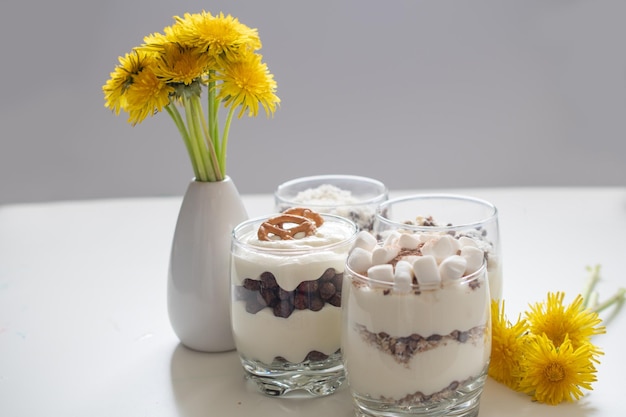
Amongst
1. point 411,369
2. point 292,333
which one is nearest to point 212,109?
point 292,333

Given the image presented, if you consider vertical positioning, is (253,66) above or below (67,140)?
above

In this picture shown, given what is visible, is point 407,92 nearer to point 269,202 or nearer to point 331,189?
point 269,202

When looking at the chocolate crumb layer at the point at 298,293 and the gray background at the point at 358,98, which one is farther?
the gray background at the point at 358,98

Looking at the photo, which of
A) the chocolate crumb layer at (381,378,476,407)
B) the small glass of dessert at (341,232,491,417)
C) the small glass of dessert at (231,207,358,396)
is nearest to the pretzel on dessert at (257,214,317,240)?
the small glass of dessert at (231,207,358,396)

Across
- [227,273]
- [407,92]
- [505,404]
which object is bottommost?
[505,404]

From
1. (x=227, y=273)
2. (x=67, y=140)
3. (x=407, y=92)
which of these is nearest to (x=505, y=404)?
(x=227, y=273)

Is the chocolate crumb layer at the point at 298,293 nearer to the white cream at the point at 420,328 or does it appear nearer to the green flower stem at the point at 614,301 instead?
the white cream at the point at 420,328

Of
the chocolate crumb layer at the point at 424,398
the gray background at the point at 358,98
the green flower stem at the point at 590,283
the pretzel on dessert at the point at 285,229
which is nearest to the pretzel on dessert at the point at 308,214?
the pretzel on dessert at the point at 285,229

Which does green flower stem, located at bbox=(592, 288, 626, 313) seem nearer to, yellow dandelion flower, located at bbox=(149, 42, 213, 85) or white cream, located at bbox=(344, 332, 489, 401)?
white cream, located at bbox=(344, 332, 489, 401)
